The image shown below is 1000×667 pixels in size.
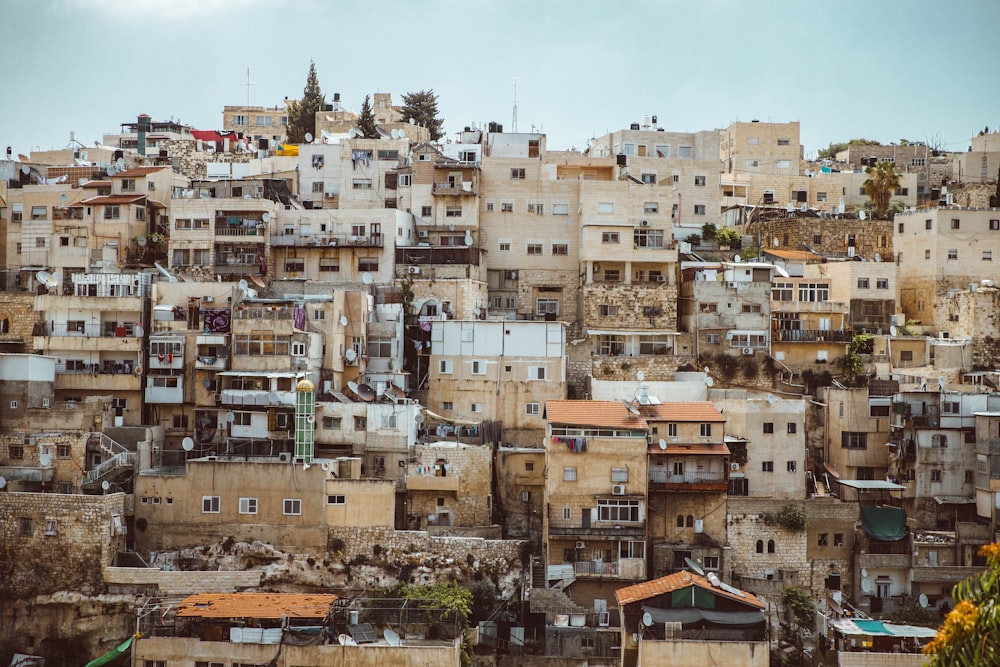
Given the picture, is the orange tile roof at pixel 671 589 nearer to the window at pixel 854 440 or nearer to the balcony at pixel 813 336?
the window at pixel 854 440

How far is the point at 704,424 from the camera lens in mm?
43656

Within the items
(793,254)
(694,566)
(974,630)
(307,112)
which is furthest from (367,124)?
(974,630)

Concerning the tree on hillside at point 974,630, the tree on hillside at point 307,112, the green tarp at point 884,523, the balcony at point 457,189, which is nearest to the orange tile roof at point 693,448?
the green tarp at point 884,523

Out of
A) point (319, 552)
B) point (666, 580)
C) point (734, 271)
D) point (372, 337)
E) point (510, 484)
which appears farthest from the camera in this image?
point (734, 271)

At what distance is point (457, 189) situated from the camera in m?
57.6

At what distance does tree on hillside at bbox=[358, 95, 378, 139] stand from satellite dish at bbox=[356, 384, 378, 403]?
80.4 feet

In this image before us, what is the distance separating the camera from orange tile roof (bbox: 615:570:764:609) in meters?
38.0

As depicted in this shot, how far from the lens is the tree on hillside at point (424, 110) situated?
8006 cm

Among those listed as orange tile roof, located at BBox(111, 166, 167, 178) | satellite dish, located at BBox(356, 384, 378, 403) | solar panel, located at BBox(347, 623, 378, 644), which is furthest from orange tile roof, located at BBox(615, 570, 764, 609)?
orange tile roof, located at BBox(111, 166, 167, 178)

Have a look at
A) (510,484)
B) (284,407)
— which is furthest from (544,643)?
(284,407)

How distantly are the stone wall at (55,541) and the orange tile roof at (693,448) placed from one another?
60.3ft

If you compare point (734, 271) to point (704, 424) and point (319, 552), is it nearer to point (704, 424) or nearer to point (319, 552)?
point (704, 424)

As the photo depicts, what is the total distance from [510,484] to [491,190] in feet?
57.5

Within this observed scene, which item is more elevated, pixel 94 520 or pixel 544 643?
pixel 94 520
